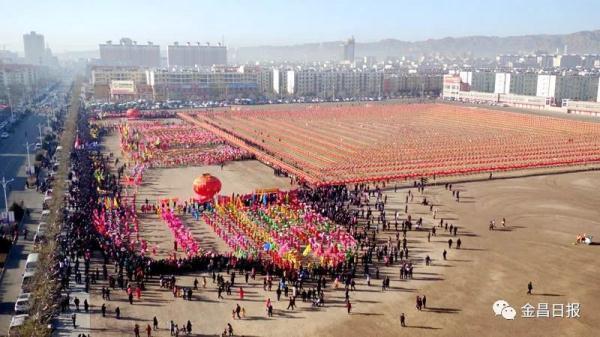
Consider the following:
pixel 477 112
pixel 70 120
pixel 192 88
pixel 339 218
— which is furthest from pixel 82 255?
pixel 192 88

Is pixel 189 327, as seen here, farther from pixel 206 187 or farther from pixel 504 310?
pixel 206 187

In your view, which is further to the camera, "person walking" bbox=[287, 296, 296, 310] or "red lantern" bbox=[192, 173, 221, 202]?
"red lantern" bbox=[192, 173, 221, 202]

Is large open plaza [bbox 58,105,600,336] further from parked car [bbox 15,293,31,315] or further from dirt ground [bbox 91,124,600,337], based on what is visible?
parked car [bbox 15,293,31,315]

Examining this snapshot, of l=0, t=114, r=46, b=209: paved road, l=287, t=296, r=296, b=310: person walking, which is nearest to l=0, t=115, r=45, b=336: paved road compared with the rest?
l=0, t=114, r=46, b=209: paved road

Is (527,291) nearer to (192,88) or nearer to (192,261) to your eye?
(192,261)

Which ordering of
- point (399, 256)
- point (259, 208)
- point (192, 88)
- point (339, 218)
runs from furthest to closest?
point (192, 88) < point (259, 208) < point (339, 218) < point (399, 256)
